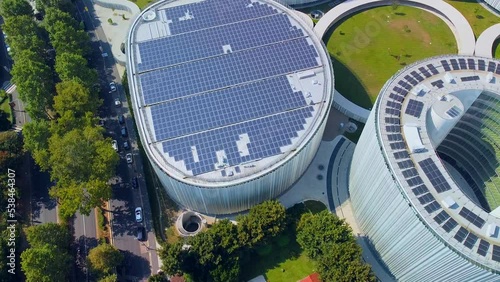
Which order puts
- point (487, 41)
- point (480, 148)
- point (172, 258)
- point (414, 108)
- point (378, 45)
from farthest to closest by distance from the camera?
point (378, 45), point (487, 41), point (480, 148), point (414, 108), point (172, 258)

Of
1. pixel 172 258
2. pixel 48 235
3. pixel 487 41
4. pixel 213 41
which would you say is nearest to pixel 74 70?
pixel 213 41

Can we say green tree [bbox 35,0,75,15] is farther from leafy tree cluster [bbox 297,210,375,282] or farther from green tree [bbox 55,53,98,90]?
leafy tree cluster [bbox 297,210,375,282]

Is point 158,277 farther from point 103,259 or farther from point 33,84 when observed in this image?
point 33,84

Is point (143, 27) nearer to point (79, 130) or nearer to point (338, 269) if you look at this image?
point (79, 130)

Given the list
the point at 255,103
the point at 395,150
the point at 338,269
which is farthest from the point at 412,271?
the point at 255,103

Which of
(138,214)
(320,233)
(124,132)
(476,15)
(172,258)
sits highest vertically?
(476,15)

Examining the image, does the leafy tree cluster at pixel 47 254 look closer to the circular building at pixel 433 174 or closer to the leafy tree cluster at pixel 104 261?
the leafy tree cluster at pixel 104 261

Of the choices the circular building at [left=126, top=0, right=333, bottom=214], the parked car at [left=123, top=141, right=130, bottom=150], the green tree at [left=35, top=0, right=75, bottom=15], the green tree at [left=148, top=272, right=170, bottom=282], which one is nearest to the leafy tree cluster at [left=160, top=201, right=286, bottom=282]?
the green tree at [left=148, top=272, right=170, bottom=282]
